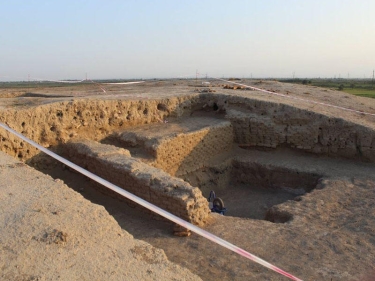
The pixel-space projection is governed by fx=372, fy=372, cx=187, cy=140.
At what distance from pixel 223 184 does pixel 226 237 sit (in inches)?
170

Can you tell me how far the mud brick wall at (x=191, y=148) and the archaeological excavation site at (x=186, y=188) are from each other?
0.11 feet

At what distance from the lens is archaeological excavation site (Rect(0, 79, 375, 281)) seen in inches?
130

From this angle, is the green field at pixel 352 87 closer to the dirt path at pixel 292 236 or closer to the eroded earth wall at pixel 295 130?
the eroded earth wall at pixel 295 130

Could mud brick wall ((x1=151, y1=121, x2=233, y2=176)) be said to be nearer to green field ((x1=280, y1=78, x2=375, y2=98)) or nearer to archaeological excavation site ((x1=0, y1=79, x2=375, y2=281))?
archaeological excavation site ((x1=0, y1=79, x2=375, y2=281))

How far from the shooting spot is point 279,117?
9.80 meters

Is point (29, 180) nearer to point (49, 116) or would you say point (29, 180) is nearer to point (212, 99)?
point (49, 116)

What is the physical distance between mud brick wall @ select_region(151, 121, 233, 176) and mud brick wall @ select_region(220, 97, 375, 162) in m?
0.52

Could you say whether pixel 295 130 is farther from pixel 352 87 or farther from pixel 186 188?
pixel 352 87

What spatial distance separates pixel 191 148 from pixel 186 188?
11.1 feet

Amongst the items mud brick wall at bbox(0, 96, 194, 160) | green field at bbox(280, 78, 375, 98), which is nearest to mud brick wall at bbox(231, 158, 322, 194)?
mud brick wall at bbox(0, 96, 194, 160)

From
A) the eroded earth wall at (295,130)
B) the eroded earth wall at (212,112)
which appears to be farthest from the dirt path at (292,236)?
the eroded earth wall at (295,130)

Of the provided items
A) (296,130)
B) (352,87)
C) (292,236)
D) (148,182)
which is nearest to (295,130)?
(296,130)

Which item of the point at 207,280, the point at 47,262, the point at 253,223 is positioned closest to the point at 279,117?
the point at 253,223

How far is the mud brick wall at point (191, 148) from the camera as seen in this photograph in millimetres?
7918
